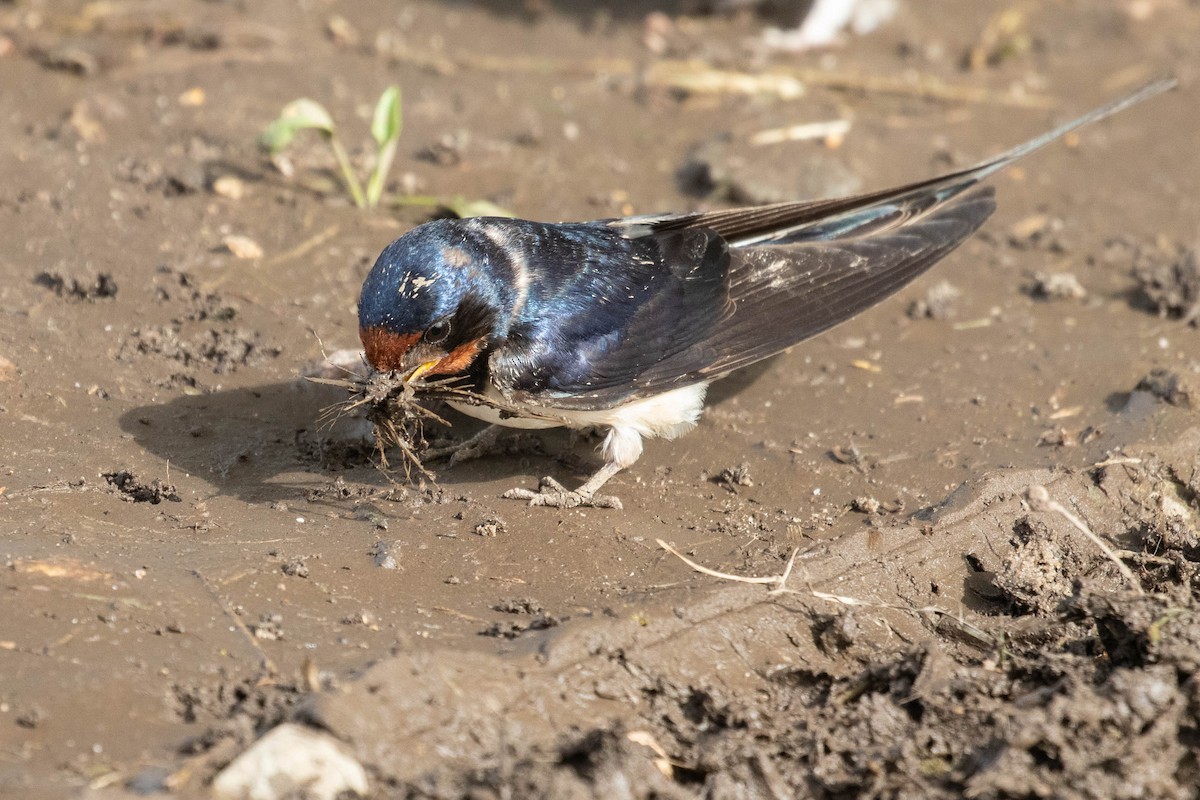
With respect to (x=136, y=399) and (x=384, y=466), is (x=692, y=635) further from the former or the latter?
(x=136, y=399)

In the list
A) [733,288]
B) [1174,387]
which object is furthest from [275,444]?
[1174,387]

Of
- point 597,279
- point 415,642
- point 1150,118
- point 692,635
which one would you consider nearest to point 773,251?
point 597,279

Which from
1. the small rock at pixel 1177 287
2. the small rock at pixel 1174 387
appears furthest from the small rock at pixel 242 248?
the small rock at pixel 1177 287

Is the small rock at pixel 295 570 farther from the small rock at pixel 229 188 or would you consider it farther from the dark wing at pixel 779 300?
the small rock at pixel 229 188

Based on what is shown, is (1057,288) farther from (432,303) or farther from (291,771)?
(291,771)

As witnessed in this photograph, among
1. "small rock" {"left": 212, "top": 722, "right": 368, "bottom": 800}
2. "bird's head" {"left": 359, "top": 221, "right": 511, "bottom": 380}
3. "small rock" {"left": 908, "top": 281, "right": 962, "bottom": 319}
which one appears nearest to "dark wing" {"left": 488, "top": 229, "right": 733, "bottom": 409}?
"bird's head" {"left": 359, "top": 221, "right": 511, "bottom": 380}
